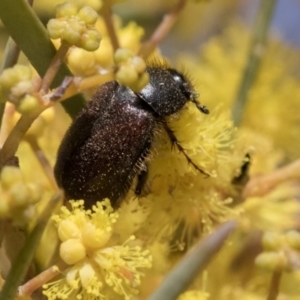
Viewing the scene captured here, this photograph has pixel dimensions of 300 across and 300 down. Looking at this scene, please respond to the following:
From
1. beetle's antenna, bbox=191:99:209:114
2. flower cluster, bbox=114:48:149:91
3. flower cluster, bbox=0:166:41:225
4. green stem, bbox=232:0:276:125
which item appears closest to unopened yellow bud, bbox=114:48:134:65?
flower cluster, bbox=114:48:149:91

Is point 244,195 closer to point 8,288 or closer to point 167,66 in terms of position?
point 167,66

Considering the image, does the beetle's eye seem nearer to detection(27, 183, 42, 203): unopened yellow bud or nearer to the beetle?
the beetle

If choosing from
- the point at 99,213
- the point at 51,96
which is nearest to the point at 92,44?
the point at 51,96

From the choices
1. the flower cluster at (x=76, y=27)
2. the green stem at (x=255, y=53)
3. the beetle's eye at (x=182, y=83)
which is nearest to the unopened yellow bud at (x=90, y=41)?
the flower cluster at (x=76, y=27)

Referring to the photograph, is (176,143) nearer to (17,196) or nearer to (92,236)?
(92,236)

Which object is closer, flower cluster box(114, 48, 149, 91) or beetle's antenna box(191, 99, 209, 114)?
flower cluster box(114, 48, 149, 91)
